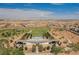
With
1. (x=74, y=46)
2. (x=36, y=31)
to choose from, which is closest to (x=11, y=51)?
(x=36, y=31)

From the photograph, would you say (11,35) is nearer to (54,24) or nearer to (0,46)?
(0,46)

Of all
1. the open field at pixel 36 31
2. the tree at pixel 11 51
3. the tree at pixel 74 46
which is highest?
the open field at pixel 36 31

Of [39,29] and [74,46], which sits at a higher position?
[39,29]

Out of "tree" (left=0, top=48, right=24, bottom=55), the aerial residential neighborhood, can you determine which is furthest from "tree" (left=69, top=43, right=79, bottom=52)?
"tree" (left=0, top=48, right=24, bottom=55)

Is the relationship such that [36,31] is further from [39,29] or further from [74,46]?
[74,46]

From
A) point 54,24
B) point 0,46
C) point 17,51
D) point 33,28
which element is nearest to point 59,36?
point 54,24

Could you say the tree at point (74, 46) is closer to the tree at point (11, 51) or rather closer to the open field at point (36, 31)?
the open field at point (36, 31)

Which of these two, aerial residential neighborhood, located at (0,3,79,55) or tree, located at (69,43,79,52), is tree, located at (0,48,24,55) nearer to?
aerial residential neighborhood, located at (0,3,79,55)

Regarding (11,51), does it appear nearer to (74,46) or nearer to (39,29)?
(39,29)

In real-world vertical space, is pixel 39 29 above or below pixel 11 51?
above

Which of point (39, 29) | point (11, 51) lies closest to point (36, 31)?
point (39, 29)

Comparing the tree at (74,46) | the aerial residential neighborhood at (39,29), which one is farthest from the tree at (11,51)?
the tree at (74,46)
